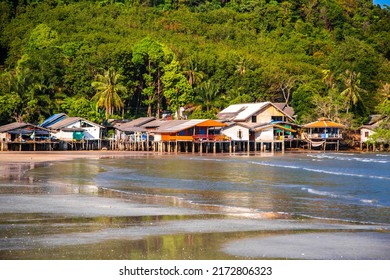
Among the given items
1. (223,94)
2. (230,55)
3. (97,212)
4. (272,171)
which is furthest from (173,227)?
(230,55)

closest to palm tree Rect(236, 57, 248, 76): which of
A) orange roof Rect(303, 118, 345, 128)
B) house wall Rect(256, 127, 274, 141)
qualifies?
orange roof Rect(303, 118, 345, 128)

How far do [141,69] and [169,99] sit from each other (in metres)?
6.25

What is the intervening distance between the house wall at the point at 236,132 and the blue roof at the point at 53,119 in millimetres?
19861

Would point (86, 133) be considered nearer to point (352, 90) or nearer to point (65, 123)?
point (65, 123)

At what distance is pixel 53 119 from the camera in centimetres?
8038

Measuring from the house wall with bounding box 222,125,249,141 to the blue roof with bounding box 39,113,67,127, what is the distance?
19.9m

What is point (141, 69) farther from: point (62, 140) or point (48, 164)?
point (48, 164)

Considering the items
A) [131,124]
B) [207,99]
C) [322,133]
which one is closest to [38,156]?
[131,124]

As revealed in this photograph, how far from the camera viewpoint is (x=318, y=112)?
293 feet

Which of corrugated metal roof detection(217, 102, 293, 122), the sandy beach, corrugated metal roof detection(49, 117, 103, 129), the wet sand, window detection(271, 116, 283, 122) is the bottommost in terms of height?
the wet sand

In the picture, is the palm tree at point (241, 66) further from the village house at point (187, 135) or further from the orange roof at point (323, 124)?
the village house at point (187, 135)

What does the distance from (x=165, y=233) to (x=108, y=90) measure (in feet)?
221

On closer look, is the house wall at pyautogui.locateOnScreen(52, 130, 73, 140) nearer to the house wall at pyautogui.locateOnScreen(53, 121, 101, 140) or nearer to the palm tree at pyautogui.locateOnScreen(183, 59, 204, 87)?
the house wall at pyautogui.locateOnScreen(53, 121, 101, 140)

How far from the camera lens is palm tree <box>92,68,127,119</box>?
84.9m
